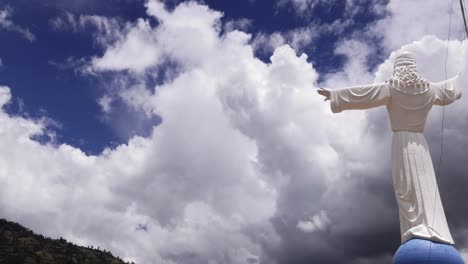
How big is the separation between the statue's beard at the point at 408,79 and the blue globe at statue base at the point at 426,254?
4871 millimetres

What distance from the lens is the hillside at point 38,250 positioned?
7181 centimetres

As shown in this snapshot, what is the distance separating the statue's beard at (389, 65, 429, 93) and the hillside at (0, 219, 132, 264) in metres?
62.5

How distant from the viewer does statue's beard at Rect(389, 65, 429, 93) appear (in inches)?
675

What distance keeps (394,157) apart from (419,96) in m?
2.07

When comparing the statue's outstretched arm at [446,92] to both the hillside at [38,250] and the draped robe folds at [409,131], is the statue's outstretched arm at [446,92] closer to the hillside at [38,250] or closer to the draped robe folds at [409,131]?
the draped robe folds at [409,131]

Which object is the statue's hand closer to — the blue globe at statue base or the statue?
the statue

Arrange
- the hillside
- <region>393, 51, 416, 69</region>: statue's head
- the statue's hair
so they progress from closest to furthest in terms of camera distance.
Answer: the statue's hair, <region>393, 51, 416, 69</region>: statue's head, the hillside

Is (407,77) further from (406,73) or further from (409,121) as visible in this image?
(409,121)

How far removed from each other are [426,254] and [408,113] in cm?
461

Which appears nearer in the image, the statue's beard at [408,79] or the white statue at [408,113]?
the white statue at [408,113]

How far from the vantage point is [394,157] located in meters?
17.2

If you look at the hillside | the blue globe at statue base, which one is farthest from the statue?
the hillside

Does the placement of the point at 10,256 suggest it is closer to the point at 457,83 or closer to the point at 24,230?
the point at 24,230

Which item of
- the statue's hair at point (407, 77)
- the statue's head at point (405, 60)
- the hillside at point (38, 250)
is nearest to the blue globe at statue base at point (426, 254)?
the statue's hair at point (407, 77)
